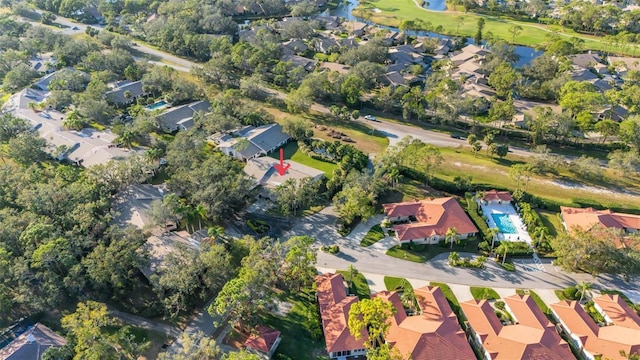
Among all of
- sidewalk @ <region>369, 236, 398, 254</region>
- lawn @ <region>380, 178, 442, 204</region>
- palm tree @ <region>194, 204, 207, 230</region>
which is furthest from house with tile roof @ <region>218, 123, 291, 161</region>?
sidewalk @ <region>369, 236, 398, 254</region>

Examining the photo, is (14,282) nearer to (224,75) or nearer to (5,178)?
(5,178)

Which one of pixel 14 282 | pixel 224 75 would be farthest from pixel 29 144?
pixel 224 75

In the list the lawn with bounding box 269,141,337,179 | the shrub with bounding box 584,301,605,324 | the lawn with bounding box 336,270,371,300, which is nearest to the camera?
the shrub with bounding box 584,301,605,324

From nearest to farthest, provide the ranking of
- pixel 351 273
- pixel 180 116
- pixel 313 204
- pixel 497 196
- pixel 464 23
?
pixel 351 273 < pixel 313 204 < pixel 497 196 < pixel 180 116 < pixel 464 23

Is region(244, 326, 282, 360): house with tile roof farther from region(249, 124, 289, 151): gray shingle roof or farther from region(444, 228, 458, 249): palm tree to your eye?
region(249, 124, 289, 151): gray shingle roof

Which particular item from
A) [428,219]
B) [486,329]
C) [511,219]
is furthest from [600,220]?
[486,329]

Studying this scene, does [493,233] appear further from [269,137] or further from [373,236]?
[269,137]

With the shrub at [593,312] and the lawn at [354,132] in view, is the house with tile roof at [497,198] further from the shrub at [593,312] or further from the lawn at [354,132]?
the lawn at [354,132]
